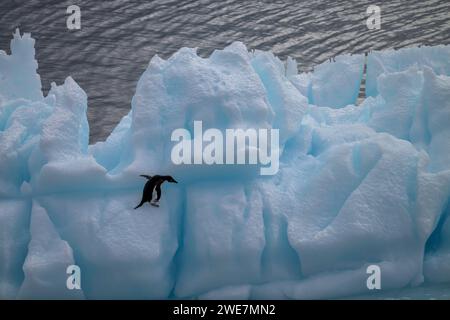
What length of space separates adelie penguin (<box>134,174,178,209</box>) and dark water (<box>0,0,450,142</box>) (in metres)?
9.58

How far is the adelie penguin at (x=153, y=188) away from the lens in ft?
19.1

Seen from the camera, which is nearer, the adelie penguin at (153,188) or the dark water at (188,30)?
the adelie penguin at (153,188)

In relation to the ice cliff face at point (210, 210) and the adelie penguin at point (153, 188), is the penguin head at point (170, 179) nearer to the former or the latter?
the adelie penguin at point (153, 188)

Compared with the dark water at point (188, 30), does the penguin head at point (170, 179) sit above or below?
below

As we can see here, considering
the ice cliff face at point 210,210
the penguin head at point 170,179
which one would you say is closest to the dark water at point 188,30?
the ice cliff face at point 210,210

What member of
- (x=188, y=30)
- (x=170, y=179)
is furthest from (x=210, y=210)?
(x=188, y=30)

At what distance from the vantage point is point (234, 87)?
250 inches

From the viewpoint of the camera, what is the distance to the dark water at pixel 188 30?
53.7 feet

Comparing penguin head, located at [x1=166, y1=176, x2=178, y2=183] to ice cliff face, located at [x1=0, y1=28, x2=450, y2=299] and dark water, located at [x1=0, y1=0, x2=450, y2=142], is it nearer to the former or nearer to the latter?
ice cliff face, located at [x1=0, y1=28, x2=450, y2=299]

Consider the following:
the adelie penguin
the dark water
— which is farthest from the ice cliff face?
the dark water

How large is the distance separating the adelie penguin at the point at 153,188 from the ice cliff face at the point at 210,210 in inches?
3.5

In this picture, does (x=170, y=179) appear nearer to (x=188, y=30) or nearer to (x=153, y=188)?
(x=153, y=188)

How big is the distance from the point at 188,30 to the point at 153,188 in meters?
12.5

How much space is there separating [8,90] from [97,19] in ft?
35.5
